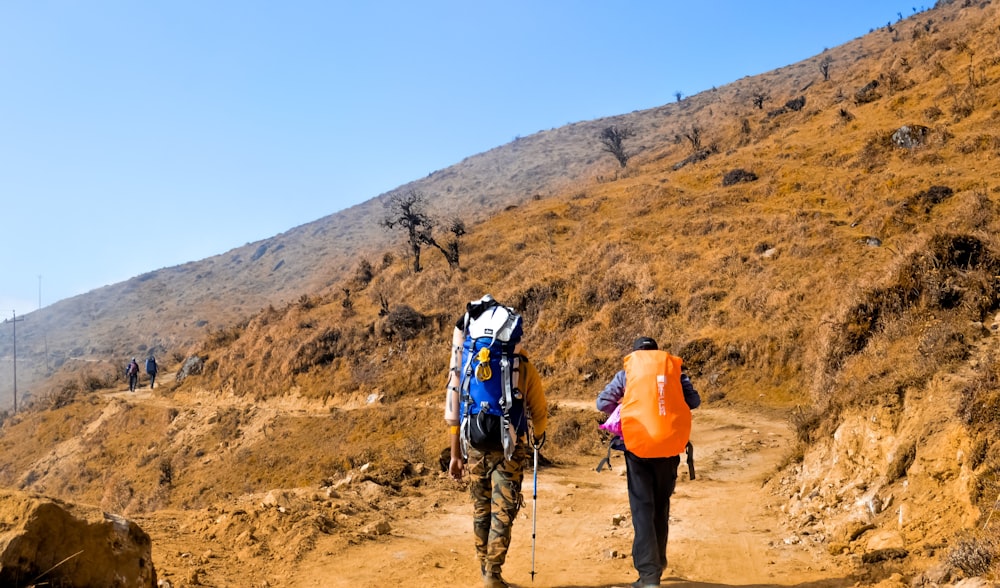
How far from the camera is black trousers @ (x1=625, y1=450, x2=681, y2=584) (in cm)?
413

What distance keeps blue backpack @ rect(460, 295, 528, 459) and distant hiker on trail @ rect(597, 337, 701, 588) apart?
2.13 ft

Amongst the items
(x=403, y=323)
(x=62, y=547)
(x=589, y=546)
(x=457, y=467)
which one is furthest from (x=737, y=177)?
(x=62, y=547)

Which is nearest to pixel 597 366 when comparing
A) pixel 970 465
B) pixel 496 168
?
pixel 970 465

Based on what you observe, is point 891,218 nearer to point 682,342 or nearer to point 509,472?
point 682,342

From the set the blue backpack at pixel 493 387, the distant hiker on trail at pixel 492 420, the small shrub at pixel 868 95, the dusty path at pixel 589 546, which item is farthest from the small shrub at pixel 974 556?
the small shrub at pixel 868 95

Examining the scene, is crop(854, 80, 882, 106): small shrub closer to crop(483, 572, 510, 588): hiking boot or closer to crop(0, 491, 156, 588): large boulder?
crop(483, 572, 510, 588): hiking boot

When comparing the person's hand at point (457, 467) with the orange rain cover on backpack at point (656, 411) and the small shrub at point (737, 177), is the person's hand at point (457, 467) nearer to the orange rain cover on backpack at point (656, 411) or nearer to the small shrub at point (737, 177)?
the orange rain cover on backpack at point (656, 411)

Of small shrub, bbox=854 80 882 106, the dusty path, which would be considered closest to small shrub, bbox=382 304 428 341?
the dusty path

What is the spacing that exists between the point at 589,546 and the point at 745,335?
12824mm

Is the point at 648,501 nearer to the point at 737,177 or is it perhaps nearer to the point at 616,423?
the point at 616,423

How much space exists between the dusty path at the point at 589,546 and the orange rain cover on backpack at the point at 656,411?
140 centimetres

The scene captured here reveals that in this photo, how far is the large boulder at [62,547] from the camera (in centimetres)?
332

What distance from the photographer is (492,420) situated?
14.1ft

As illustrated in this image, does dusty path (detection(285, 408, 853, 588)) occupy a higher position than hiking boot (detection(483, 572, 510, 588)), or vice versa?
hiking boot (detection(483, 572, 510, 588))
